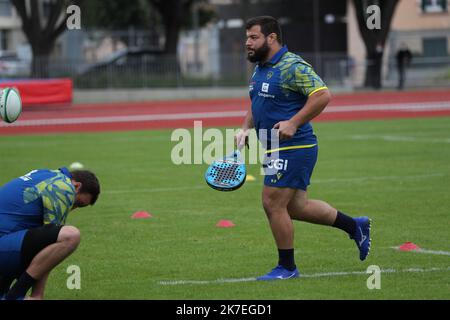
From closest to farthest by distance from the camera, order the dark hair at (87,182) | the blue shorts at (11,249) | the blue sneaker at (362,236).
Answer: the blue shorts at (11,249)
the dark hair at (87,182)
the blue sneaker at (362,236)

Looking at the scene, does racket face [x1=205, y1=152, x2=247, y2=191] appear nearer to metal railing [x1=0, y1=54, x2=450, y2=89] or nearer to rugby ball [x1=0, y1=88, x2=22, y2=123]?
rugby ball [x1=0, y1=88, x2=22, y2=123]

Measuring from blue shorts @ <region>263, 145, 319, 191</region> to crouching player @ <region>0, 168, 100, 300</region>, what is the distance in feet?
5.75

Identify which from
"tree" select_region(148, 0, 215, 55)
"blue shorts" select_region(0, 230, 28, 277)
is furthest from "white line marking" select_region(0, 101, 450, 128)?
"blue shorts" select_region(0, 230, 28, 277)

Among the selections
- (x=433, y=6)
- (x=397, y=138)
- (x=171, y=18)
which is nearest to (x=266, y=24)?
(x=397, y=138)

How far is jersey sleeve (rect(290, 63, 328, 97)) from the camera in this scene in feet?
27.2

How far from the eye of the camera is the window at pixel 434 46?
51812mm

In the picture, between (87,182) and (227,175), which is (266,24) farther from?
(87,182)

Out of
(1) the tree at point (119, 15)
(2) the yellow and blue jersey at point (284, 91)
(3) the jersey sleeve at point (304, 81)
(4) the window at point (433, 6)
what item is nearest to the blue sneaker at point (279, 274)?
(2) the yellow and blue jersey at point (284, 91)

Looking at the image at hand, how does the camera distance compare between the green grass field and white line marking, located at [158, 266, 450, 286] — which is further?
white line marking, located at [158, 266, 450, 286]

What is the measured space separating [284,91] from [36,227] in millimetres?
2428

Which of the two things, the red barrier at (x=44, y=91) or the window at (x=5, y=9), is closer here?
the red barrier at (x=44, y=91)

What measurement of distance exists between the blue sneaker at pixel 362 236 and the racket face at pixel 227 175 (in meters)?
1.27

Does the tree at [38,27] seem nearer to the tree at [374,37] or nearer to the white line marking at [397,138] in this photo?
the tree at [374,37]
